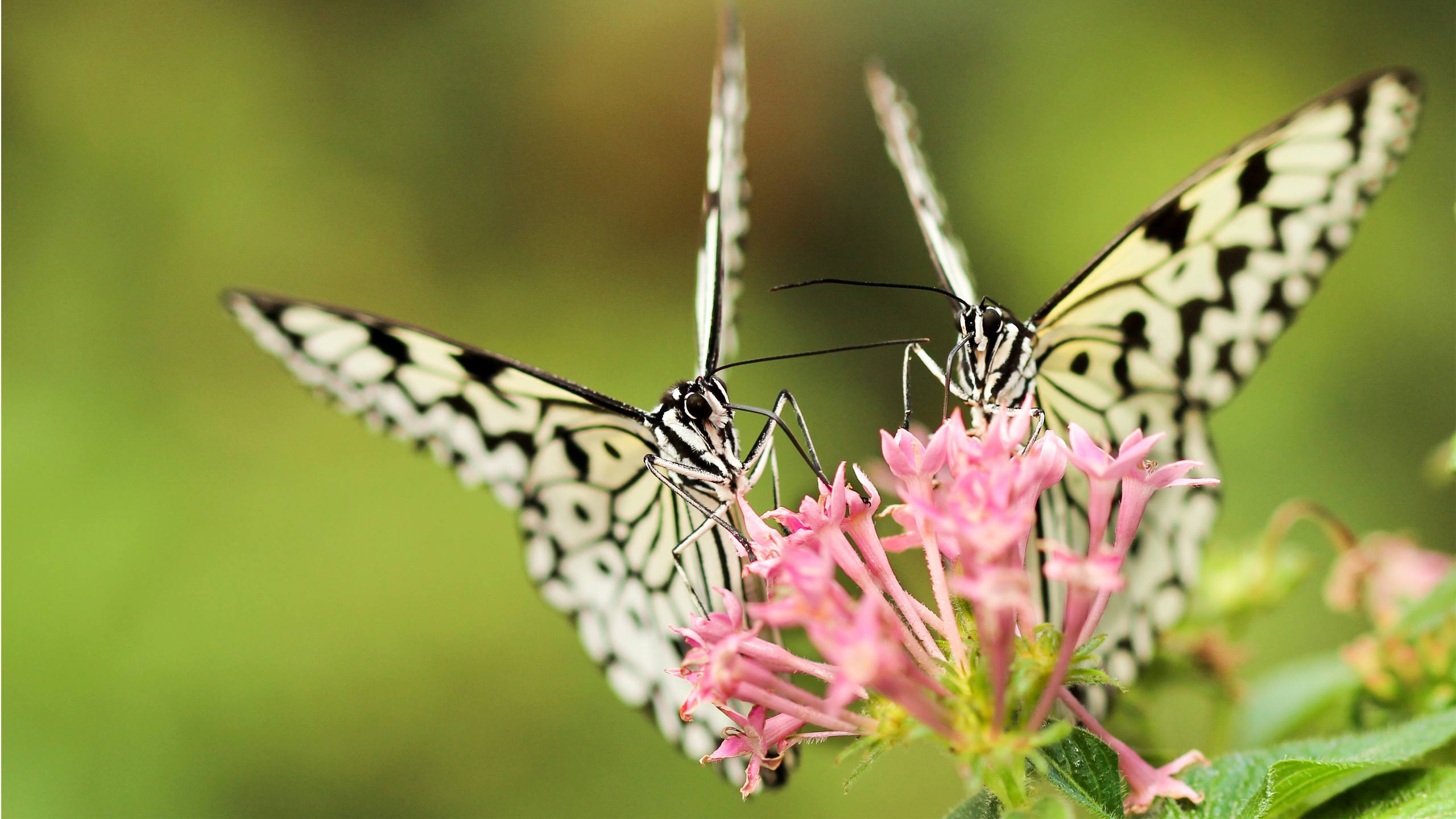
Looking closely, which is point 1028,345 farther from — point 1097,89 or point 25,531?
point 25,531

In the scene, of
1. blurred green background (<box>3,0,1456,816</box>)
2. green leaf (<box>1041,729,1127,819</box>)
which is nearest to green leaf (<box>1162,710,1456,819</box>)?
→ green leaf (<box>1041,729,1127,819</box>)

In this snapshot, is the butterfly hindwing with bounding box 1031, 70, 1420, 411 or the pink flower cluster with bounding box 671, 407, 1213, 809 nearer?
the pink flower cluster with bounding box 671, 407, 1213, 809

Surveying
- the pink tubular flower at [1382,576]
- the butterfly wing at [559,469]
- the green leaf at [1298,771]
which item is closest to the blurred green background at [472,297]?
the pink tubular flower at [1382,576]

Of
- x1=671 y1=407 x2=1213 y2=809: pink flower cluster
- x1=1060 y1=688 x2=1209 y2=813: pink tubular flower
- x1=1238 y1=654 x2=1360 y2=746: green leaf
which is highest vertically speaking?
x1=671 y1=407 x2=1213 y2=809: pink flower cluster

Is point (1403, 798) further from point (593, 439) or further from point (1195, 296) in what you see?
point (593, 439)

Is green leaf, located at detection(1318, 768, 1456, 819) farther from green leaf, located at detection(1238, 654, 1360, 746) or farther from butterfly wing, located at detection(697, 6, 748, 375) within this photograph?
butterfly wing, located at detection(697, 6, 748, 375)

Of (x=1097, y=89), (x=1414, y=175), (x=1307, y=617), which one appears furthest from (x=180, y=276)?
(x=1414, y=175)
